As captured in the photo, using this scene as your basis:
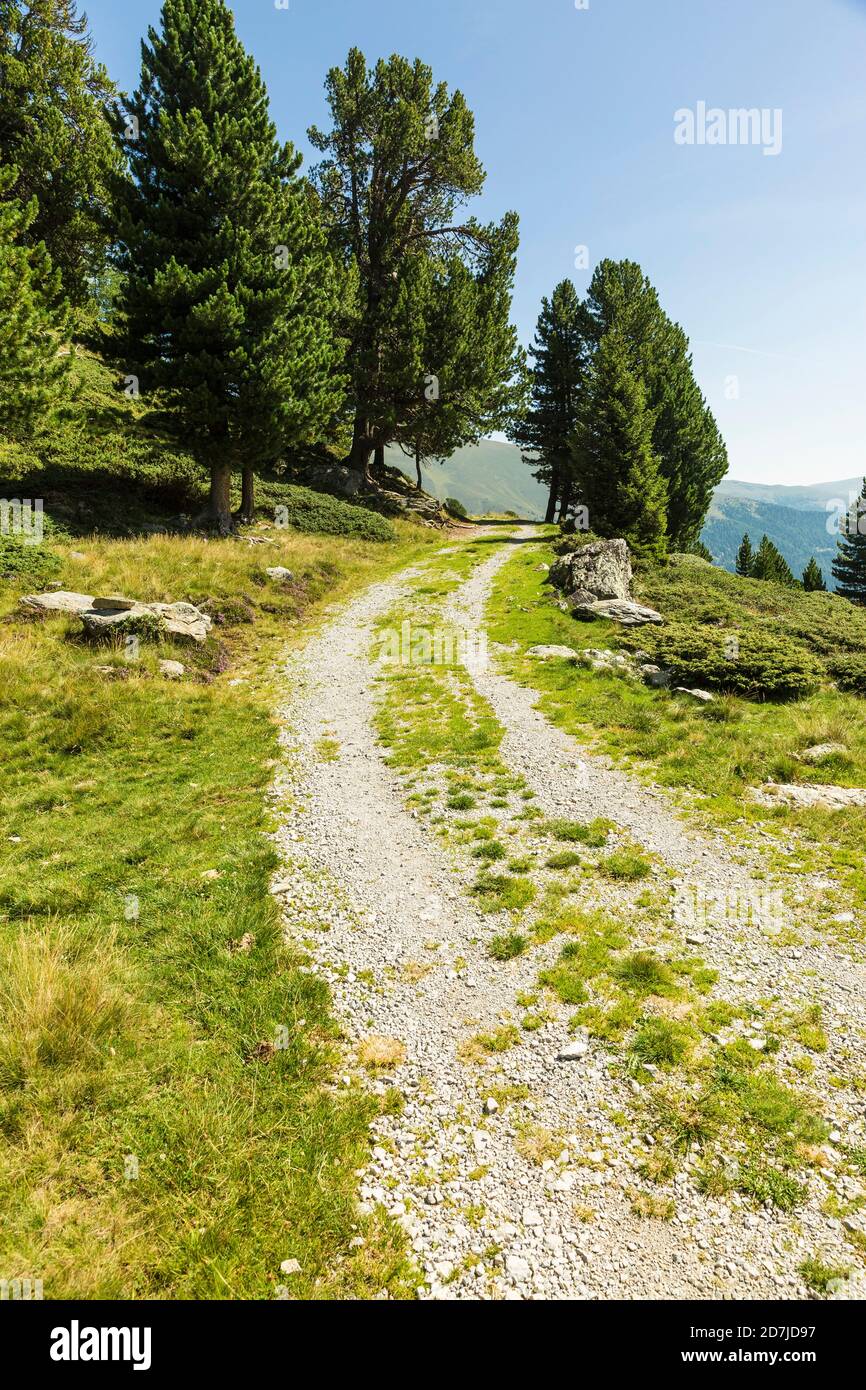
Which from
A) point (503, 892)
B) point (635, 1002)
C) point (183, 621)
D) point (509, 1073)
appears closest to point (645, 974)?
point (635, 1002)

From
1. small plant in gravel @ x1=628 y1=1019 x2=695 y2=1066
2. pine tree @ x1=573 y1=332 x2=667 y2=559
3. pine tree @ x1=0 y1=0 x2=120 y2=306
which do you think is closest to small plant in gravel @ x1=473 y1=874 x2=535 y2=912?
small plant in gravel @ x1=628 y1=1019 x2=695 y2=1066

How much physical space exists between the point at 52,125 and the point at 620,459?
117 ft

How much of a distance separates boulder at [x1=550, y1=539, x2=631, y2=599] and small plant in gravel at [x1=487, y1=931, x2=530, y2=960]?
781 inches

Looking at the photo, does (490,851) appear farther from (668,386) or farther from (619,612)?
(668,386)

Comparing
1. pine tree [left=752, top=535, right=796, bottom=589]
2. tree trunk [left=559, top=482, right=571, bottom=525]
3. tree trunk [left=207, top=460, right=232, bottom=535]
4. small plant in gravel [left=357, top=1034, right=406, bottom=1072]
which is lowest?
small plant in gravel [left=357, top=1034, right=406, bottom=1072]

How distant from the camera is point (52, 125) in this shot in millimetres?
29031

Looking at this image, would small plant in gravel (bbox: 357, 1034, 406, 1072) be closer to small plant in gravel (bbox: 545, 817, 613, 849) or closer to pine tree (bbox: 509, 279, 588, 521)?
small plant in gravel (bbox: 545, 817, 613, 849)

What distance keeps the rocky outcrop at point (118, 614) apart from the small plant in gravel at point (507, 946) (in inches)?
542

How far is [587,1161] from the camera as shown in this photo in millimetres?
5160

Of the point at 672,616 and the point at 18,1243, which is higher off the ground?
the point at 672,616

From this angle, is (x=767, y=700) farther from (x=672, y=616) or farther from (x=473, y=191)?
(x=473, y=191)

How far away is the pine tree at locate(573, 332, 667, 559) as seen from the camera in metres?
37.9
